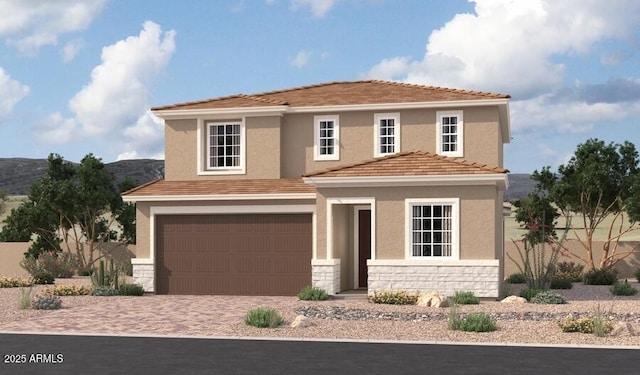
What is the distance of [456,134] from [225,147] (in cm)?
783

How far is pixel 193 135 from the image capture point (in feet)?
96.4

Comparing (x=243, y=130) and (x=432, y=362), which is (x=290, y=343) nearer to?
(x=432, y=362)

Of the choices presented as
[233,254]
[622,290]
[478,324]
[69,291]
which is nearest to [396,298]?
[478,324]

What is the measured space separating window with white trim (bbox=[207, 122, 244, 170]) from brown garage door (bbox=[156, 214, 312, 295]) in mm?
2483

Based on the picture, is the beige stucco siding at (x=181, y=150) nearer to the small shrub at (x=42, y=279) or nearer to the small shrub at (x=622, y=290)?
the small shrub at (x=42, y=279)

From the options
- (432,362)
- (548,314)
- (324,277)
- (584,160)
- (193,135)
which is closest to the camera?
(432,362)

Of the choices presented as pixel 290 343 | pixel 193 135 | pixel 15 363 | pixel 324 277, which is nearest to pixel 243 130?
pixel 193 135

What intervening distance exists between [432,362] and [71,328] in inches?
337

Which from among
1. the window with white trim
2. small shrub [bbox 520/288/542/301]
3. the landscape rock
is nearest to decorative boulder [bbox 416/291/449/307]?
small shrub [bbox 520/288/542/301]

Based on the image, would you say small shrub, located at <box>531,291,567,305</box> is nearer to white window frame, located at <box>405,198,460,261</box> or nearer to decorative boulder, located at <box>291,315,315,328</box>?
white window frame, located at <box>405,198,460,261</box>

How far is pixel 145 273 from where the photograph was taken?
27734 millimetres

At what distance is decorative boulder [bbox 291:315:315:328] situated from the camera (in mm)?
17781

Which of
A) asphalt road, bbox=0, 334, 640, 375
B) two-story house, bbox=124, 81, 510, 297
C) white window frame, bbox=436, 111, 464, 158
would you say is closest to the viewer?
asphalt road, bbox=0, 334, 640, 375

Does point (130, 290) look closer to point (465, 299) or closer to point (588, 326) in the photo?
point (465, 299)
